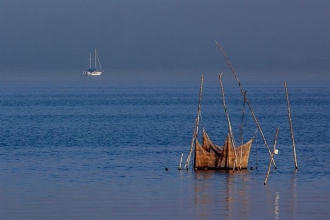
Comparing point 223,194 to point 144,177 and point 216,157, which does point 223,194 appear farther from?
point 144,177

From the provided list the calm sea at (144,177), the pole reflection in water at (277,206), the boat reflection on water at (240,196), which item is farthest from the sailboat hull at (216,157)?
the pole reflection in water at (277,206)

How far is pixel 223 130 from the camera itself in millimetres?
53969

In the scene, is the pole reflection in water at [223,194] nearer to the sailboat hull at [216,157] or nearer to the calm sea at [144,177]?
the calm sea at [144,177]

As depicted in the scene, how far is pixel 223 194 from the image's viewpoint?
25.3 metres

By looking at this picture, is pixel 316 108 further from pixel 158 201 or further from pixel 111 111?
pixel 158 201

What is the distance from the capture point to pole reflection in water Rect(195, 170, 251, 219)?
72.4 ft

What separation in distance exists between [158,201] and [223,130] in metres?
30.4

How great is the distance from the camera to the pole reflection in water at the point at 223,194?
22078mm

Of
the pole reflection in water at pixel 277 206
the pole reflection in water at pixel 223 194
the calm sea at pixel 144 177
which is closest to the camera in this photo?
the pole reflection in water at pixel 277 206

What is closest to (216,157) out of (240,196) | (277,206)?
(240,196)

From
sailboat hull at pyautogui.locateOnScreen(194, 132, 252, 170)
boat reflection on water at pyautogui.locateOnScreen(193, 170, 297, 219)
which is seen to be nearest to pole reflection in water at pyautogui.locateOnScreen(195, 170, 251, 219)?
boat reflection on water at pyautogui.locateOnScreen(193, 170, 297, 219)

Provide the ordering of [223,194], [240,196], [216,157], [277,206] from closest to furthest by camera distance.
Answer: [277,206], [240,196], [223,194], [216,157]

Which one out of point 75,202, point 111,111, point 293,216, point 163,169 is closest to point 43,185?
point 75,202

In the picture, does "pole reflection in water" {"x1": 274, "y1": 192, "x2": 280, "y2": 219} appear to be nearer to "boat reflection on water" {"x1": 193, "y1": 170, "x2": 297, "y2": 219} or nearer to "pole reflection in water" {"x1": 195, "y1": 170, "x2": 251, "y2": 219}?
"boat reflection on water" {"x1": 193, "y1": 170, "x2": 297, "y2": 219}
